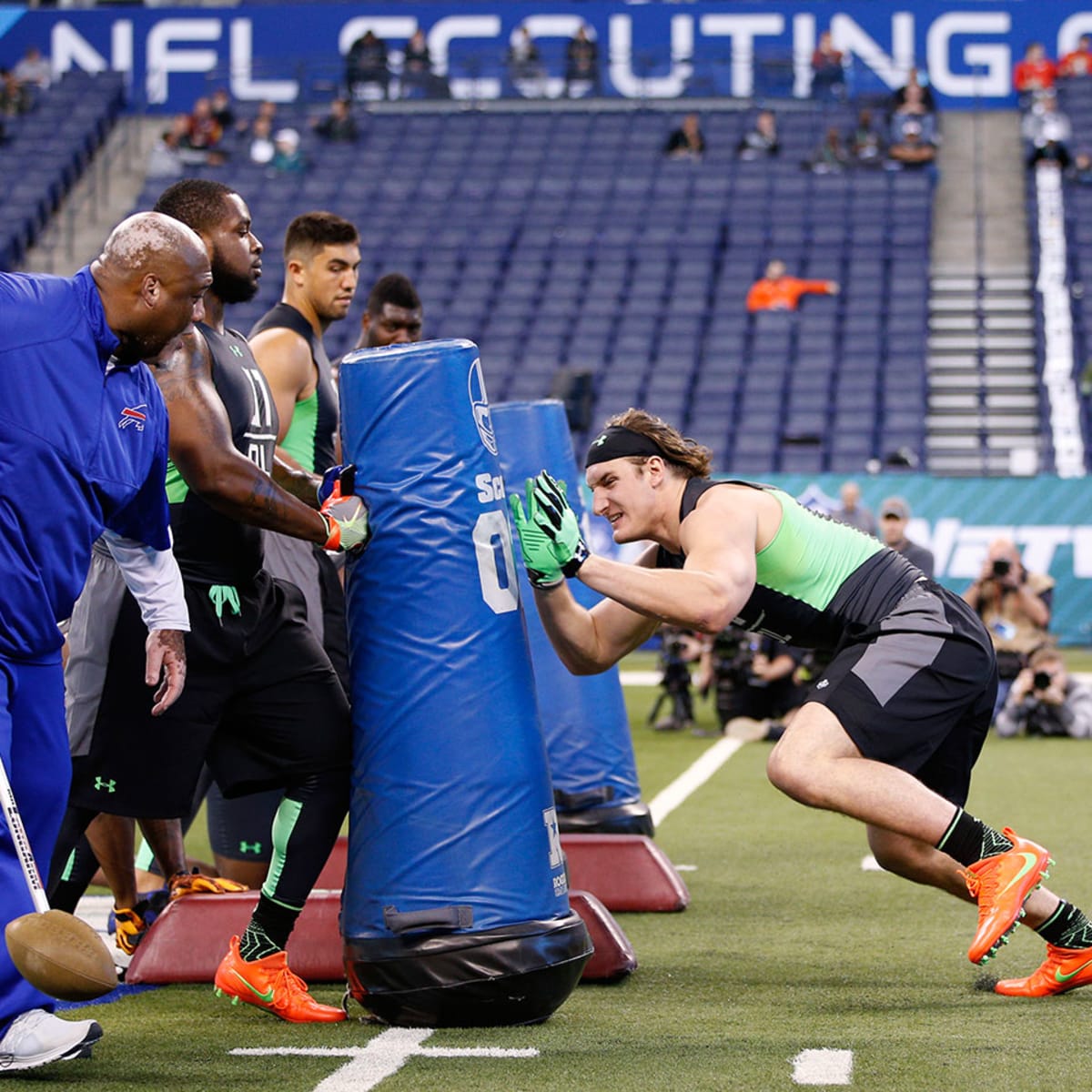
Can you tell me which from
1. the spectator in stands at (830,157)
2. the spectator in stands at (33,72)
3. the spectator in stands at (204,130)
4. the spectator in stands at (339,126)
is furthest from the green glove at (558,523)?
the spectator in stands at (33,72)

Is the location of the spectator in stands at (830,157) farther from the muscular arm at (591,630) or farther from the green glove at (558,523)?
the green glove at (558,523)

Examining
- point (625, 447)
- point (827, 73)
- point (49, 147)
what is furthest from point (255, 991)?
point (49, 147)

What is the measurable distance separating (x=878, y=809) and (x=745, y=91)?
21.2m

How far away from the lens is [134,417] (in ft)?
12.1

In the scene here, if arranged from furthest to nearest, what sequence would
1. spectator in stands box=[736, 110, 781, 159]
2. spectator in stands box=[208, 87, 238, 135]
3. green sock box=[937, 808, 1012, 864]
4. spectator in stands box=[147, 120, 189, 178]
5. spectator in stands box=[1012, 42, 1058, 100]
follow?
1. spectator in stands box=[208, 87, 238, 135]
2. spectator in stands box=[1012, 42, 1058, 100]
3. spectator in stands box=[147, 120, 189, 178]
4. spectator in stands box=[736, 110, 781, 159]
5. green sock box=[937, 808, 1012, 864]

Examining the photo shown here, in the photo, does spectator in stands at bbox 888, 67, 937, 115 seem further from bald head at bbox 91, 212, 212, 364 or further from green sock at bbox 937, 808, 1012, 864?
bald head at bbox 91, 212, 212, 364

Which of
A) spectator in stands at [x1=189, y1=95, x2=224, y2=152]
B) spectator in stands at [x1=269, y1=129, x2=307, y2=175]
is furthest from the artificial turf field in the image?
spectator in stands at [x1=189, y1=95, x2=224, y2=152]

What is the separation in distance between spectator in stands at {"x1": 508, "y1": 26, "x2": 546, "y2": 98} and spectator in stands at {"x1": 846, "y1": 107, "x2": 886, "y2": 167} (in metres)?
4.66

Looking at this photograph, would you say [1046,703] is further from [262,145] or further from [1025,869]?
[262,145]

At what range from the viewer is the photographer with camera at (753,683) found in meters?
10.8

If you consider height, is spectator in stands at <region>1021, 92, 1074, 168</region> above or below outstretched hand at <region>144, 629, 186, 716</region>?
above

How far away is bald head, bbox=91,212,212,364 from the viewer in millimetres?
3566

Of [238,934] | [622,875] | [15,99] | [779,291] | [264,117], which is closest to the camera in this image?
[238,934]

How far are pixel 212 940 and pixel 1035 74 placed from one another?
2122cm
